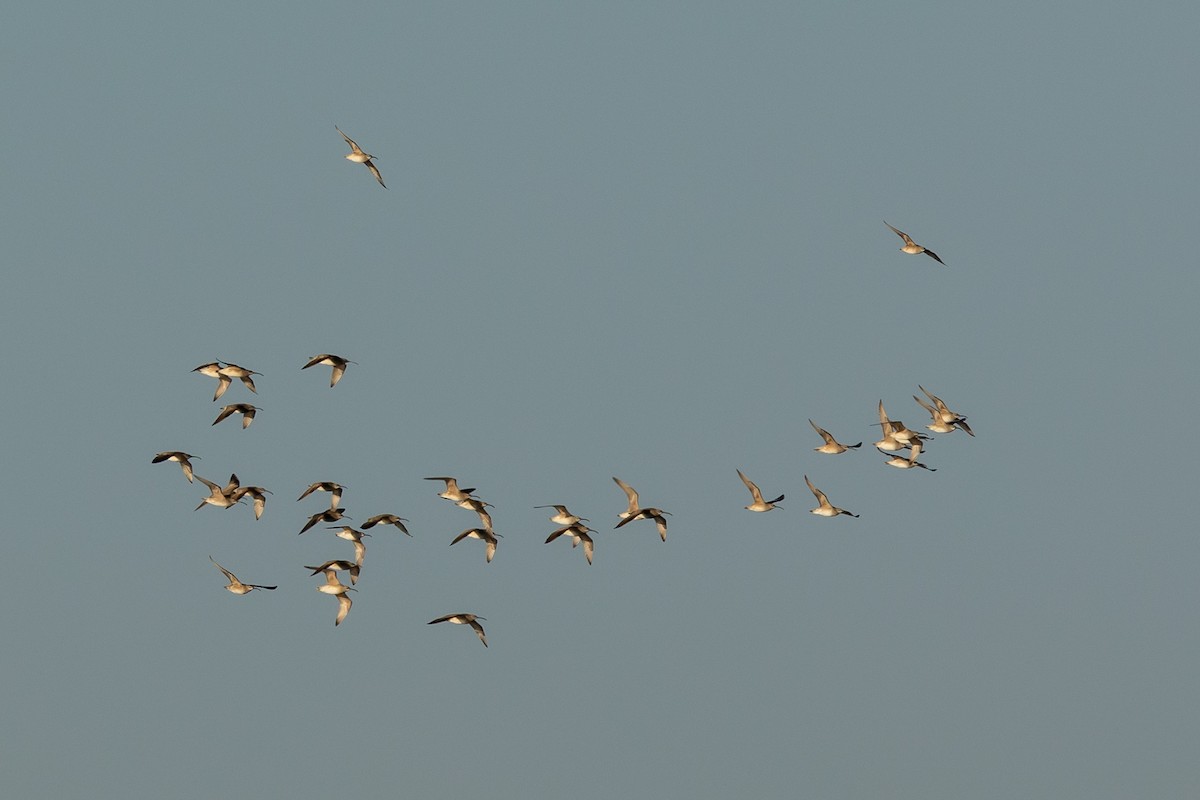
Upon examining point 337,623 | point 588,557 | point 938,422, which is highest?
point 938,422

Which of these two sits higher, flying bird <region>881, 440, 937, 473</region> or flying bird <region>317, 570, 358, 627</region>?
flying bird <region>881, 440, 937, 473</region>

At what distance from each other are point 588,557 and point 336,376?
16705 mm

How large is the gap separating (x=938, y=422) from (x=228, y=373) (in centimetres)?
3789

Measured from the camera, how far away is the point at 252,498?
109188mm

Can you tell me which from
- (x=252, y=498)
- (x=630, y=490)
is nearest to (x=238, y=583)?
(x=252, y=498)

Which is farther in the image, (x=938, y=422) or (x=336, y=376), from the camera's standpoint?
(x=938, y=422)

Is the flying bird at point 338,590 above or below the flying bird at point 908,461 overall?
below

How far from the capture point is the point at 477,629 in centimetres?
10575

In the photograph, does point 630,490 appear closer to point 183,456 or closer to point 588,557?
point 588,557

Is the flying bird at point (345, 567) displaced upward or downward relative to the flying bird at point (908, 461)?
downward

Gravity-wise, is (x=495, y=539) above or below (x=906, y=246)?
below

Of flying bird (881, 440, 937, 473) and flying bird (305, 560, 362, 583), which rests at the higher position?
flying bird (881, 440, 937, 473)

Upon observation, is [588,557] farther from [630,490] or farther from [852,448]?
[852,448]

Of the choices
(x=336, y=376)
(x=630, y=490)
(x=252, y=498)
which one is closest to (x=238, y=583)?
(x=252, y=498)
